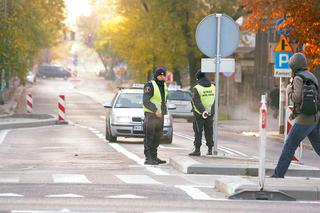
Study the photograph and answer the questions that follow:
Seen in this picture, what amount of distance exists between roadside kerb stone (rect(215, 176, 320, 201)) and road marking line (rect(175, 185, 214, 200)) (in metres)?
0.30

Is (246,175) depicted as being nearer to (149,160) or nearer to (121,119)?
(149,160)

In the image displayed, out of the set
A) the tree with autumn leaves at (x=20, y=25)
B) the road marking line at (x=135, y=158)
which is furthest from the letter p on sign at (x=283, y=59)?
the tree with autumn leaves at (x=20, y=25)

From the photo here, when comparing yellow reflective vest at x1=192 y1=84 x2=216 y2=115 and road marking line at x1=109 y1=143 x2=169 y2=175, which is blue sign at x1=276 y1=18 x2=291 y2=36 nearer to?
road marking line at x1=109 y1=143 x2=169 y2=175

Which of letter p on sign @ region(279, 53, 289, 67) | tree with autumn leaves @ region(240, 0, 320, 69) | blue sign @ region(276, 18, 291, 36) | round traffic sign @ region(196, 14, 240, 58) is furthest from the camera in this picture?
letter p on sign @ region(279, 53, 289, 67)

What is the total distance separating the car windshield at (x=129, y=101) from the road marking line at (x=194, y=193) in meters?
13.1

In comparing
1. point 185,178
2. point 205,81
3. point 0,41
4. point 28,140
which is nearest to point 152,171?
point 185,178

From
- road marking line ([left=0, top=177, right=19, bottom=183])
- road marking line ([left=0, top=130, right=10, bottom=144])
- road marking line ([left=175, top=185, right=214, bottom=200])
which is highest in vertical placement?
road marking line ([left=175, top=185, right=214, bottom=200])

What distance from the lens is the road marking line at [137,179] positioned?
14.9m

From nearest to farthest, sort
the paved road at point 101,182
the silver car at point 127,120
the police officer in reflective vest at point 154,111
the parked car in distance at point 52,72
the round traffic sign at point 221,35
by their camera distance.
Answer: the paved road at point 101,182 < the police officer in reflective vest at point 154,111 < the round traffic sign at point 221,35 < the silver car at point 127,120 < the parked car in distance at point 52,72

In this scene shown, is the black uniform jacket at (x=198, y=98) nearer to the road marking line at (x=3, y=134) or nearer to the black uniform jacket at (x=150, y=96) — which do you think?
the black uniform jacket at (x=150, y=96)

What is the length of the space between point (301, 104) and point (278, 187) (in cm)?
171

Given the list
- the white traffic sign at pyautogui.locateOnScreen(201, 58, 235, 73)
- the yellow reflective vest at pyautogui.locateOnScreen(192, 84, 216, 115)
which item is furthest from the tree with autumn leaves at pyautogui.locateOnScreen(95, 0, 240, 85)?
the white traffic sign at pyautogui.locateOnScreen(201, 58, 235, 73)

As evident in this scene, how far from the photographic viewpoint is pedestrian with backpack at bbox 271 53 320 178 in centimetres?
1477

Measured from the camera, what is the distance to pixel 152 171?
57.2ft
